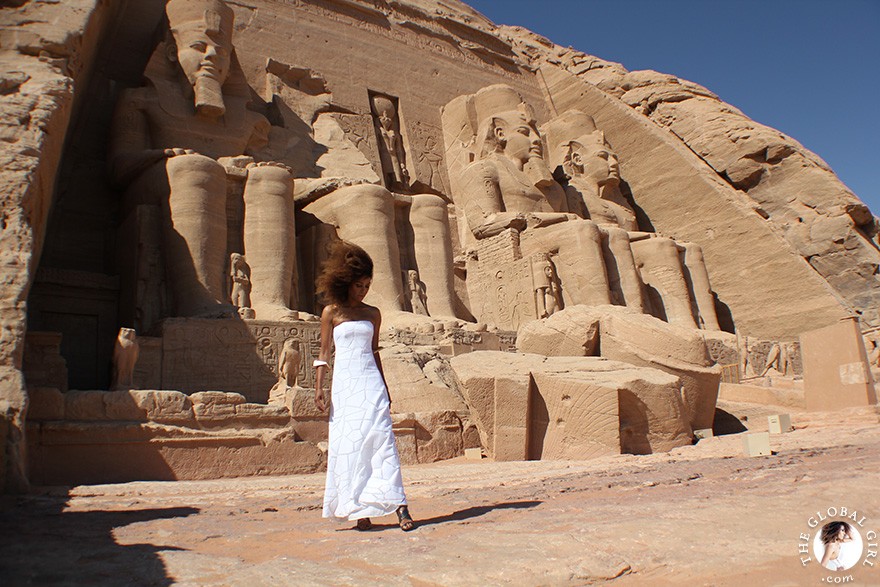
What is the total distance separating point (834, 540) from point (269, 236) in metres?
6.31

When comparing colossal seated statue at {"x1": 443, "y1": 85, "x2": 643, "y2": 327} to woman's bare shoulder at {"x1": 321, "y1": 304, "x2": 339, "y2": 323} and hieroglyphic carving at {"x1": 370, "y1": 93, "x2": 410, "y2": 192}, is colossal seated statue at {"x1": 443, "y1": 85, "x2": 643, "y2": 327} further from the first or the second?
woman's bare shoulder at {"x1": 321, "y1": 304, "x2": 339, "y2": 323}

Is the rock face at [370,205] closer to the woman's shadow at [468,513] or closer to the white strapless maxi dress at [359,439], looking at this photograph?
the white strapless maxi dress at [359,439]

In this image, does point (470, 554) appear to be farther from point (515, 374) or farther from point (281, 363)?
point (281, 363)

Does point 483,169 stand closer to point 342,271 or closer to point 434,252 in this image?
point 434,252

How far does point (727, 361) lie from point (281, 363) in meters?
6.08

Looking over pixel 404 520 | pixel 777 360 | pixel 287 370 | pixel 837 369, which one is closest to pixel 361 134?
pixel 287 370

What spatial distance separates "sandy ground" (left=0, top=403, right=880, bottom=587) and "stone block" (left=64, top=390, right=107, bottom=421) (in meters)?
0.68

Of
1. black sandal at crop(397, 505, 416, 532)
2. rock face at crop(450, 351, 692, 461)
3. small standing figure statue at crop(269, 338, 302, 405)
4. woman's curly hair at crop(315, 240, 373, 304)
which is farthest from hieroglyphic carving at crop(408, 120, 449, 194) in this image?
black sandal at crop(397, 505, 416, 532)

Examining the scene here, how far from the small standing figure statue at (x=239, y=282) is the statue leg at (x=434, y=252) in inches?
82.1

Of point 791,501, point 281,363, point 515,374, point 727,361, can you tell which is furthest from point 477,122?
point 791,501

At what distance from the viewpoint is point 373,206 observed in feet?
26.2

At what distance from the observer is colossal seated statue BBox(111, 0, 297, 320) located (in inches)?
264

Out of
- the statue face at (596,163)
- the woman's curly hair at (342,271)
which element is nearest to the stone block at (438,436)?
the woman's curly hair at (342,271)

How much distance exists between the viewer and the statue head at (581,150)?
12.2 meters
